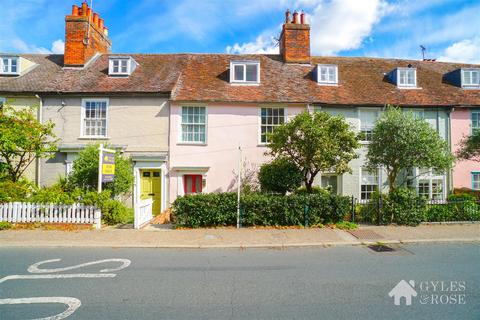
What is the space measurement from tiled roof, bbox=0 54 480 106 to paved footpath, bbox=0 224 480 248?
7.71 meters

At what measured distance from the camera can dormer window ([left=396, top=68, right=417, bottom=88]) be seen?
16391mm

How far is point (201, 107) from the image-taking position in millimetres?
14672

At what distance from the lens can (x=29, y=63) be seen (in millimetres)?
16594

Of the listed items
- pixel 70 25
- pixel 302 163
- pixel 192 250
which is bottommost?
pixel 192 250

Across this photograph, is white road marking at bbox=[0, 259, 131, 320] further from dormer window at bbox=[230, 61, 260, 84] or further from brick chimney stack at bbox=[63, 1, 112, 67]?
brick chimney stack at bbox=[63, 1, 112, 67]

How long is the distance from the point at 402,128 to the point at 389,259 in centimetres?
637

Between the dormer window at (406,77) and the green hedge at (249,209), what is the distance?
11240mm

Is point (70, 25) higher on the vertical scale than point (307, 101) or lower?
higher

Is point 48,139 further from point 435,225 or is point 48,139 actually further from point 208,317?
point 435,225

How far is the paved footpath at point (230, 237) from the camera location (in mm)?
8023

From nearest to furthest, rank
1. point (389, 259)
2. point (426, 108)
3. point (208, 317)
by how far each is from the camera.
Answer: point (208, 317), point (389, 259), point (426, 108)

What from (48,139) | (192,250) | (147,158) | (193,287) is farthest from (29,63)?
(193,287)

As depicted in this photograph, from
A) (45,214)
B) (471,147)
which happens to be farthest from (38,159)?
(471,147)

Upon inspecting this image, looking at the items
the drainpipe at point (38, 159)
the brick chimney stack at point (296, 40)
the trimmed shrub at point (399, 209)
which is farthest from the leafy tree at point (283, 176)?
the drainpipe at point (38, 159)
